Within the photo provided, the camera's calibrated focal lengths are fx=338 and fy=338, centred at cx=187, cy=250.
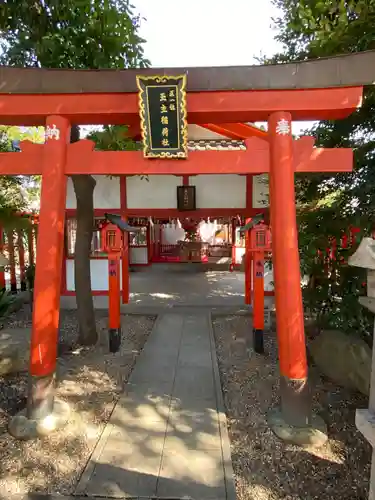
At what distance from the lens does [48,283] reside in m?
4.05

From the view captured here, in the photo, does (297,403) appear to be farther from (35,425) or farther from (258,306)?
(35,425)

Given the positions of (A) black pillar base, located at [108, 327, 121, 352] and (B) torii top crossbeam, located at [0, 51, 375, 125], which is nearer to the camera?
(B) torii top crossbeam, located at [0, 51, 375, 125]

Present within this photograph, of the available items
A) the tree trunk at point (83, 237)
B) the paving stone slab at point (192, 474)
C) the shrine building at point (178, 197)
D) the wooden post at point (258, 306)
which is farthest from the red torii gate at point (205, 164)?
the shrine building at point (178, 197)

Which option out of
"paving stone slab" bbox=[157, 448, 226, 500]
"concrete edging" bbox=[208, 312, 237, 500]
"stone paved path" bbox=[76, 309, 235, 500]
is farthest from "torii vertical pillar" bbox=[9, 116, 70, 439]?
"concrete edging" bbox=[208, 312, 237, 500]

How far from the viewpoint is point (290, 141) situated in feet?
13.2

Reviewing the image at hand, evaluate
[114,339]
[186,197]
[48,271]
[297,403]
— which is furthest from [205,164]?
[186,197]

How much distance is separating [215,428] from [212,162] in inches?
125

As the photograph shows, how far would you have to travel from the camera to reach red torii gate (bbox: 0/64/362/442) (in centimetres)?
396

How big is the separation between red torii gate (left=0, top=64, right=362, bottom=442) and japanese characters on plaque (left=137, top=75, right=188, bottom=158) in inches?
6.5

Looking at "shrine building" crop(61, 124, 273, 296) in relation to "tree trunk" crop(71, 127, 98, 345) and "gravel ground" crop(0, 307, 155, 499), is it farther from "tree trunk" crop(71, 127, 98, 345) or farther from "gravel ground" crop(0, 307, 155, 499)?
"gravel ground" crop(0, 307, 155, 499)

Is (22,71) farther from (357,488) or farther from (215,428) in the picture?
(357,488)

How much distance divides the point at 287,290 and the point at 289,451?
1703 mm

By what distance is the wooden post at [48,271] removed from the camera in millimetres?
3992

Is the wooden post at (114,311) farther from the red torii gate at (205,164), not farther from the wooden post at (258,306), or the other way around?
the wooden post at (258,306)
